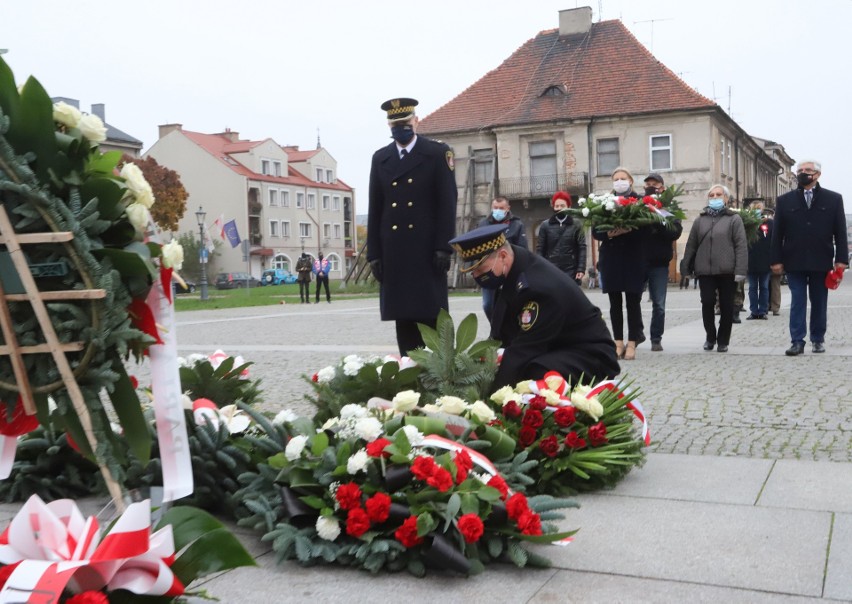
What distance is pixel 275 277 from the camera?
241ft

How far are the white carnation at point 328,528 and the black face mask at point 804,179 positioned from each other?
8.59 metres

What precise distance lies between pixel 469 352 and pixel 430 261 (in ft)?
5.06

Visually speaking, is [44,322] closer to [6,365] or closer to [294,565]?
[6,365]

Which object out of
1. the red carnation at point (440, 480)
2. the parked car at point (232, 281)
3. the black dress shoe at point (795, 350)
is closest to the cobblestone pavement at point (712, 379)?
the black dress shoe at point (795, 350)

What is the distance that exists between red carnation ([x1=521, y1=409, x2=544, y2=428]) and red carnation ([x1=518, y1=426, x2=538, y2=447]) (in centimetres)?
2

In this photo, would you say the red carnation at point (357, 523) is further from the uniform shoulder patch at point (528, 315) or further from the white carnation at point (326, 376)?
the uniform shoulder patch at point (528, 315)

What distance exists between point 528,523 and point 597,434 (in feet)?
4.17

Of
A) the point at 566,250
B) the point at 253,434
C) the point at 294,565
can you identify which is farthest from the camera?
the point at 566,250

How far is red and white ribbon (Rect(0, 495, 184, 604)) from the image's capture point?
8.53ft

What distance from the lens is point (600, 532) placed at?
4.00m

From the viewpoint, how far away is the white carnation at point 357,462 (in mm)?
3686

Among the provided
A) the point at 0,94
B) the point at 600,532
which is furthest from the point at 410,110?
the point at 0,94

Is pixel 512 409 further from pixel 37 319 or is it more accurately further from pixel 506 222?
pixel 506 222

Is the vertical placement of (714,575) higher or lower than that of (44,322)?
lower
